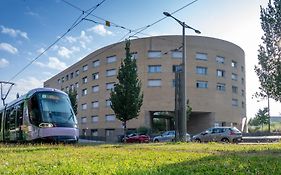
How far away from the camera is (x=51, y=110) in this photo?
19.3 metres

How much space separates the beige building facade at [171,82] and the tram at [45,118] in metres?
44.1

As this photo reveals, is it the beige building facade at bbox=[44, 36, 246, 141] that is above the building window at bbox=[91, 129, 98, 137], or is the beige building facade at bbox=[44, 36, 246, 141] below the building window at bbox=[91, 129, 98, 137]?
above

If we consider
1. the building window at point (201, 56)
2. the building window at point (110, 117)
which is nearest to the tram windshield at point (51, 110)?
the building window at point (110, 117)

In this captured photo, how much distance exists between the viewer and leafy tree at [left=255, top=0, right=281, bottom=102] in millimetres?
24453

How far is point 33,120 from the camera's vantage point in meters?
18.8

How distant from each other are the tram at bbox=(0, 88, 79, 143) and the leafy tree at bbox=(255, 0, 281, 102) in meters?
13.5

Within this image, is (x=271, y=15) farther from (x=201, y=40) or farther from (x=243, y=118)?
(x=243, y=118)

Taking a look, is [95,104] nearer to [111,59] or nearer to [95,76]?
[95,76]

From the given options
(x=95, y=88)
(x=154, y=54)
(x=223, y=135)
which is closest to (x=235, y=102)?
(x=154, y=54)

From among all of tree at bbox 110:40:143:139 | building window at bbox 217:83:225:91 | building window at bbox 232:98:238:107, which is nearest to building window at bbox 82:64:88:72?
building window at bbox 217:83:225:91

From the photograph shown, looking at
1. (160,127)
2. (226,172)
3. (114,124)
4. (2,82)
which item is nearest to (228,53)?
(160,127)

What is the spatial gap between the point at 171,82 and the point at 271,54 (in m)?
38.7

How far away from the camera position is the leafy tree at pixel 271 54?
24.5m

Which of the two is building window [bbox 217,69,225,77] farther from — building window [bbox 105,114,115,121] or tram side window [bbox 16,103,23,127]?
tram side window [bbox 16,103,23,127]
